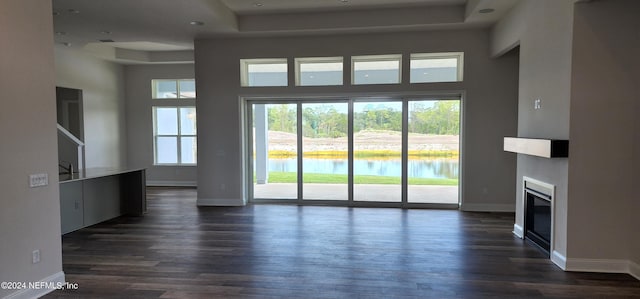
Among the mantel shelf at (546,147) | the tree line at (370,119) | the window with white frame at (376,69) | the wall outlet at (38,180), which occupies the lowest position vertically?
the wall outlet at (38,180)

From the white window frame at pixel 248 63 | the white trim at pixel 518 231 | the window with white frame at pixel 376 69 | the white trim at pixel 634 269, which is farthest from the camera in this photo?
the white window frame at pixel 248 63

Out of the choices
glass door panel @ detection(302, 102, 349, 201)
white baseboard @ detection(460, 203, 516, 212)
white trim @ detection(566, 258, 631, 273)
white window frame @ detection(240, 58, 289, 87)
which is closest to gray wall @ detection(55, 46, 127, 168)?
white window frame @ detection(240, 58, 289, 87)

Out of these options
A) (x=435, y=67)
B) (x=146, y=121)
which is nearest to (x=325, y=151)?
(x=435, y=67)

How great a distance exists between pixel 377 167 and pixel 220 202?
3278mm

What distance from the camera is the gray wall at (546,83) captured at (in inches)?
154

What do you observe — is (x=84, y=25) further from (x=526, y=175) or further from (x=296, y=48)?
(x=526, y=175)

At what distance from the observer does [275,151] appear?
299 inches

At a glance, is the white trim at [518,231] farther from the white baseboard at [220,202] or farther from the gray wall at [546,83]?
the white baseboard at [220,202]

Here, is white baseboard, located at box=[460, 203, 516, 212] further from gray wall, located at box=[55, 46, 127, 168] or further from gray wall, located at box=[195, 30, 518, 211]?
gray wall, located at box=[55, 46, 127, 168]

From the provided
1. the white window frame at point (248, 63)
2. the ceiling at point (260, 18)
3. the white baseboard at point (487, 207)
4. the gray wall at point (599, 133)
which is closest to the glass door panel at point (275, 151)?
the white window frame at point (248, 63)

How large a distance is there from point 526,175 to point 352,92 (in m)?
3.35

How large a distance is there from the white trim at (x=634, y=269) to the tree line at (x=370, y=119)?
3.63 meters

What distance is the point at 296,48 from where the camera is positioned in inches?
279

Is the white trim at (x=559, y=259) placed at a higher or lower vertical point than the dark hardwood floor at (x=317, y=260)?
higher
